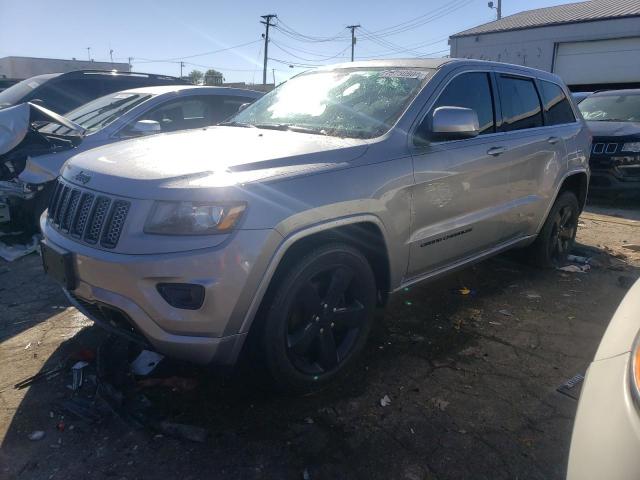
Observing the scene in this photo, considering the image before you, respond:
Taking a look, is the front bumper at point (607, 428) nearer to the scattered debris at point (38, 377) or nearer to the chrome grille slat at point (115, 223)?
the chrome grille slat at point (115, 223)

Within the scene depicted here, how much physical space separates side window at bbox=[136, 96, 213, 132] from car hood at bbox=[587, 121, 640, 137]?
230 inches

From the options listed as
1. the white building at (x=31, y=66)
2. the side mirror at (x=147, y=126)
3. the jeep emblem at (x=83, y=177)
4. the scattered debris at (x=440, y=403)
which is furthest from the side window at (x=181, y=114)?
the white building at (x=31, y=66)

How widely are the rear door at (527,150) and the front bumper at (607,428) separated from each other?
2648mm

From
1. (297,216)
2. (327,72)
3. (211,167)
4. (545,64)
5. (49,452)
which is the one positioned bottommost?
(49,452)

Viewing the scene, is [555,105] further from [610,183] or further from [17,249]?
[17,249]

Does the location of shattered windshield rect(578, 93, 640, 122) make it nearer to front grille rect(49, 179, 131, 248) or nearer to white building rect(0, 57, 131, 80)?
front grille rect(49, 179, 131, 248)

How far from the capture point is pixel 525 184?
420cm

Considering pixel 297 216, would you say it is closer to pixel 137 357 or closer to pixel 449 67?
pixel 137 357

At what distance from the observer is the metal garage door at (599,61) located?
2594cm

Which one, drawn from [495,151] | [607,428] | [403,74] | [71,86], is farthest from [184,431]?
[71,86]

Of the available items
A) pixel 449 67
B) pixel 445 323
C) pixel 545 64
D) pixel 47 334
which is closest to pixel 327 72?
pixel 449 67

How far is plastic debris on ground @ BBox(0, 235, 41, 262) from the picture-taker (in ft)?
16.6

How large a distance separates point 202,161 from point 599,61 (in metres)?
30.1

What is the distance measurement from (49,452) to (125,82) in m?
6.65
